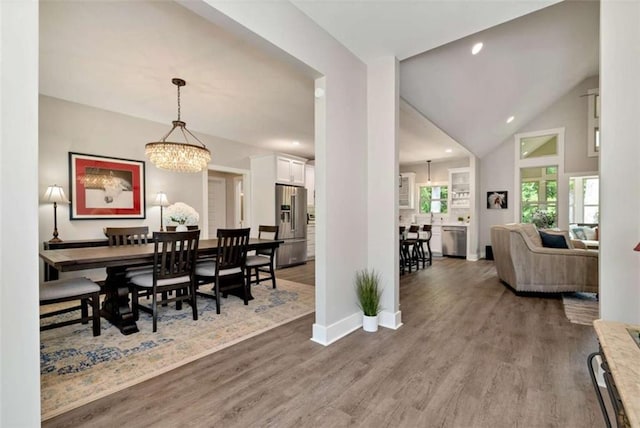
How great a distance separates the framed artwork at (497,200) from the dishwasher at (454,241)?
1.05 meters

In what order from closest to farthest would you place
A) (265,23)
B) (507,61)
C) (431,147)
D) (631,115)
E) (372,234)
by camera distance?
(631,115), (265,23), (372,234), (507,61), (431,147)

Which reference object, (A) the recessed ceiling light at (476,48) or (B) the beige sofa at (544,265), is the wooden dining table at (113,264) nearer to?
(A) the recessed ceiling light at (476,48)

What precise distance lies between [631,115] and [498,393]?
190cm

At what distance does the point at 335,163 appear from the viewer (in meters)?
2.57

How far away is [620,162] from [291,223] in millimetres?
5179

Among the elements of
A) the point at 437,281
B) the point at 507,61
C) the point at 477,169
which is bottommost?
the point at 437,281

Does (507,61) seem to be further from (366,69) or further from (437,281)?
(437,281)

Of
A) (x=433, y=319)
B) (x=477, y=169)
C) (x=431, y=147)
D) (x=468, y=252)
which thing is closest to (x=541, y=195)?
(x=477, y=169)

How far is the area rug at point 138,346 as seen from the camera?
72.1 inches

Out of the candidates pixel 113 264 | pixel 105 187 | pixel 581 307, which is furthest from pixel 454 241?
pixel 105 187

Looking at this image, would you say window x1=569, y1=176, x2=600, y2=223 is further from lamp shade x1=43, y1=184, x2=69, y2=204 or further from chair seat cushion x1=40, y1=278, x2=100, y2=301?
lamp shade x1=43, y1=184, x2=69, y2=204

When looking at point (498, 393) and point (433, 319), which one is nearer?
point (498, 393)

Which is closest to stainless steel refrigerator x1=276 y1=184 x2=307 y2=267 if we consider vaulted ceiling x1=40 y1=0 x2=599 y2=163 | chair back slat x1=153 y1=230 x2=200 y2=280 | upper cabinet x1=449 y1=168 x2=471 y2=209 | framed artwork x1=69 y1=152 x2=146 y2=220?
vaulted ceiling x1=40 y1=0 x2=599 y2=163

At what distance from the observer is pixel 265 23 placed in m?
1.96
